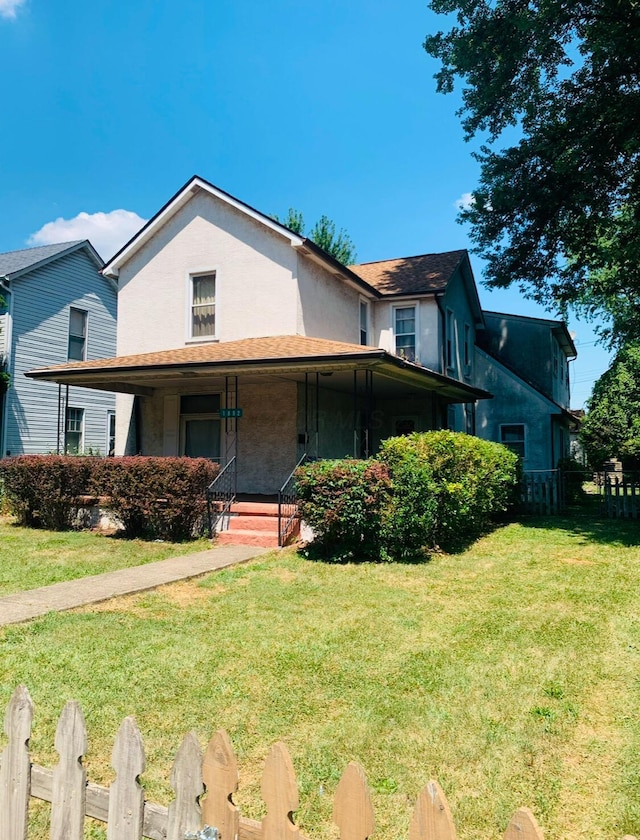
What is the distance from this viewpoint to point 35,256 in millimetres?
22531

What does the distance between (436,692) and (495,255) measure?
17.6m

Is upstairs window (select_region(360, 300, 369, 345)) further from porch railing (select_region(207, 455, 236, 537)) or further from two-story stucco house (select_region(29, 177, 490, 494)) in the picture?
porch railing (select_region(207, 455, 236, 537))

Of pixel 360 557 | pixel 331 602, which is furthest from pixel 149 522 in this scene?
pixel 331 602

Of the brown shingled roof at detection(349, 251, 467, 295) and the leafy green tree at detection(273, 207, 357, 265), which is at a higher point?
the leafy green tree at detection(273, 207, 357, 265)

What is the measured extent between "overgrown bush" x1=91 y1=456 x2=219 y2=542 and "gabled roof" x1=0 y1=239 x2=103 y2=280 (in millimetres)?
12143

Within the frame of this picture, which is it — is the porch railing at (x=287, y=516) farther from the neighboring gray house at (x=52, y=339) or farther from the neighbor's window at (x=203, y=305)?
the neighboring gray house at (x=52, y=339)

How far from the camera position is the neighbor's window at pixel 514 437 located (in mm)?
23409

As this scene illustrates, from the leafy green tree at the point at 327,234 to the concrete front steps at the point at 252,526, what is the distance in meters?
30.7

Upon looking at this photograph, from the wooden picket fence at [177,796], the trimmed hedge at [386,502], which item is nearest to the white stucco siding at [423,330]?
the trimmed hedge at [386,502]

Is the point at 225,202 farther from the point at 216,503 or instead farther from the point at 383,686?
the point at 383,686

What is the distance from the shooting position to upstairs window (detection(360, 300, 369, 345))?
1931 centimetres

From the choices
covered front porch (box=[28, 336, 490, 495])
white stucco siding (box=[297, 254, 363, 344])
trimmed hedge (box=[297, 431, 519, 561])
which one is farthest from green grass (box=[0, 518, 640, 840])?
white stucco siding (box=[297, 254, 363, 344])

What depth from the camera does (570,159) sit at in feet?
50.8

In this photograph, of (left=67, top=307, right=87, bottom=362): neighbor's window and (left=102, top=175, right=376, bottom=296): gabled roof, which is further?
(left=67, top=307, right=87, bottom=362): neighbor's window
